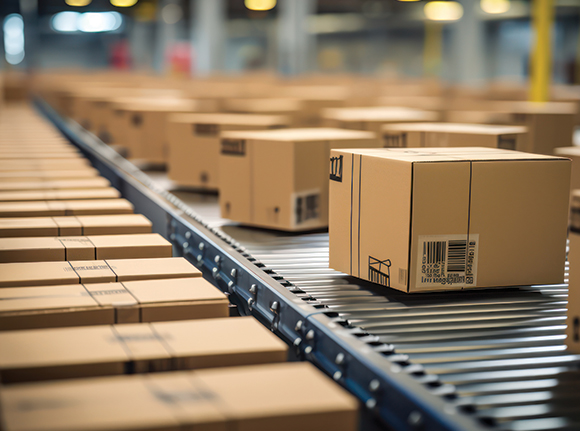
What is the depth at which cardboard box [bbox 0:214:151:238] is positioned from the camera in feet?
8.15

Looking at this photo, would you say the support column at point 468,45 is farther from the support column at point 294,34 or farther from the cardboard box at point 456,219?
the cardboard box at point 456,219

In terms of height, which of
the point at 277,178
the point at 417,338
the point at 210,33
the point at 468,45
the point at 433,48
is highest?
the point at 433,48

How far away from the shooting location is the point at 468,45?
51.6ft

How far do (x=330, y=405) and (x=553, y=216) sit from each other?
1440mm

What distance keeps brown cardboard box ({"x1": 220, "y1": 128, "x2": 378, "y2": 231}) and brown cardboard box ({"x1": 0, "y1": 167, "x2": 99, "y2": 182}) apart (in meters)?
0.79

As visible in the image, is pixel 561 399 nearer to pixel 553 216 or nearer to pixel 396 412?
pixel 396 412

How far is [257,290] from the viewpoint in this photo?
222 cm

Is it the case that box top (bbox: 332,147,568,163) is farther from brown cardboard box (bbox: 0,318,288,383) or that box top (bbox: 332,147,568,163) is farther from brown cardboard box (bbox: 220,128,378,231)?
brown cardboard box (bbox: 0,318,288,383)

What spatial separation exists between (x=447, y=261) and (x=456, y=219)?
133mm

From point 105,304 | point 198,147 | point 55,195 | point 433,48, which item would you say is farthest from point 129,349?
point 433,48

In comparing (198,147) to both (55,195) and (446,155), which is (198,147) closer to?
(55,195)

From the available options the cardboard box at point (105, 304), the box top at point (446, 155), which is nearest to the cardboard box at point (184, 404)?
the cardboard box at point (105, 304)

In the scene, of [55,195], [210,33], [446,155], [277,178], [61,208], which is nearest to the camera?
[446,155]

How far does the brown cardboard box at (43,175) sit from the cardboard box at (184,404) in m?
2.54
